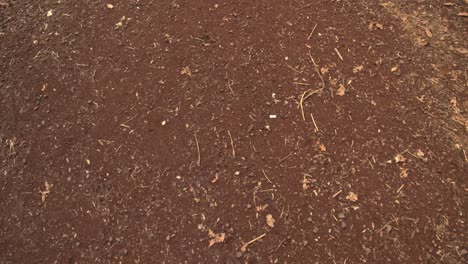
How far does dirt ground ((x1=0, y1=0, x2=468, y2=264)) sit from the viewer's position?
5.76 feet

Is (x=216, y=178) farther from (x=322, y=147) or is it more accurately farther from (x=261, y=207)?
(x=322, y=147)

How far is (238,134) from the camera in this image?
77.8 inches

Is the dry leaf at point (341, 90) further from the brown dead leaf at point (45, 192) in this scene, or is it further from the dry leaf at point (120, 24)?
the brown dead leaf at point (45, 192)

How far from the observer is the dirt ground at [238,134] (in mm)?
1757

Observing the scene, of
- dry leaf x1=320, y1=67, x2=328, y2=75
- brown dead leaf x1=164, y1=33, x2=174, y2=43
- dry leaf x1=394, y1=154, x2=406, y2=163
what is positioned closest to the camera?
dry leaf x1=394, y1=154, x2=406, y2=163

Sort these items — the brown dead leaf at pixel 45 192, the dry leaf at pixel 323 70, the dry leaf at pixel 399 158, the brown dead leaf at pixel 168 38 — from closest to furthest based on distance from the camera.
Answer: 1. the dry leaf at pixel 399 158
2. the brown dead leaf at pixel 45 192
3. the dry leaf at pixel 323 70
4. the brown dead leaf at pixel 168 38

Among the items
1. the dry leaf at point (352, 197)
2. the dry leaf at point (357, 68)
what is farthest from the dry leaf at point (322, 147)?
the dry leaf at point (357, 68)

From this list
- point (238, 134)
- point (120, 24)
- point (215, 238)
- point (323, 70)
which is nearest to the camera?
point (215, 238)

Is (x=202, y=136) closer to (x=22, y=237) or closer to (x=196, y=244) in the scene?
(x=196, y=244)

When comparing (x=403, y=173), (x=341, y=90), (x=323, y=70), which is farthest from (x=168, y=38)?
(x=403, y=173)

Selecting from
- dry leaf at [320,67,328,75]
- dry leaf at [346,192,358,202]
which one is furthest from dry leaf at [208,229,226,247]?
dry leaf at [320,67,328,75]

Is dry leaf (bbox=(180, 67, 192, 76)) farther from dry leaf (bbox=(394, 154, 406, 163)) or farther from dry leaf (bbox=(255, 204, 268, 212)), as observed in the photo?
dry leaf (bbox=(394, 154, 406, 163))

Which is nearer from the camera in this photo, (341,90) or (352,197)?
(352,197)

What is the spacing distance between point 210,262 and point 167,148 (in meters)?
0.61
